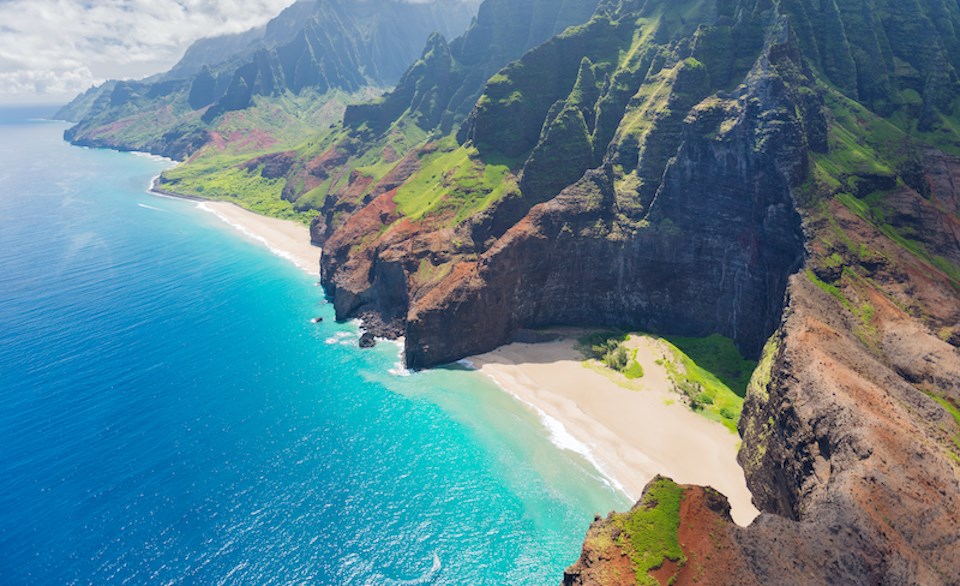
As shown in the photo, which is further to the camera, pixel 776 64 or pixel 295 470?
pixel 776 64

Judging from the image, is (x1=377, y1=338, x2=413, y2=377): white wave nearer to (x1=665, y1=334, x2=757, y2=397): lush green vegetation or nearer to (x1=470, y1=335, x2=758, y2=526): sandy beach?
(x1=470, y1=335, x2=758, y2=526): sandy beach

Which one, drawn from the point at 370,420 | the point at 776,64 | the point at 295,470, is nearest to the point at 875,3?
the point at 776,64

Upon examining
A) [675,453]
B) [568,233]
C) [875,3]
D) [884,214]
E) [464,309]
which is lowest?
[675,453]

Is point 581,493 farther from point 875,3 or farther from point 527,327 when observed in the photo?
point 875,3

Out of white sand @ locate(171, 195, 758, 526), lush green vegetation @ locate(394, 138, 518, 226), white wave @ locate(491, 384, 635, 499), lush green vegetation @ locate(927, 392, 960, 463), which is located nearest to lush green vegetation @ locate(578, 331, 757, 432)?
white sand @ locate(171, 195, 758, 526)

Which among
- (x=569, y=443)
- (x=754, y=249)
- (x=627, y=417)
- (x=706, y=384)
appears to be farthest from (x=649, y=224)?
(x=569, y=443)

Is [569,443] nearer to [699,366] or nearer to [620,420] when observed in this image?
[620,420]

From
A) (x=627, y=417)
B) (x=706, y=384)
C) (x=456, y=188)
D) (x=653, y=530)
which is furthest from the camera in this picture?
(x=456, y=188)
